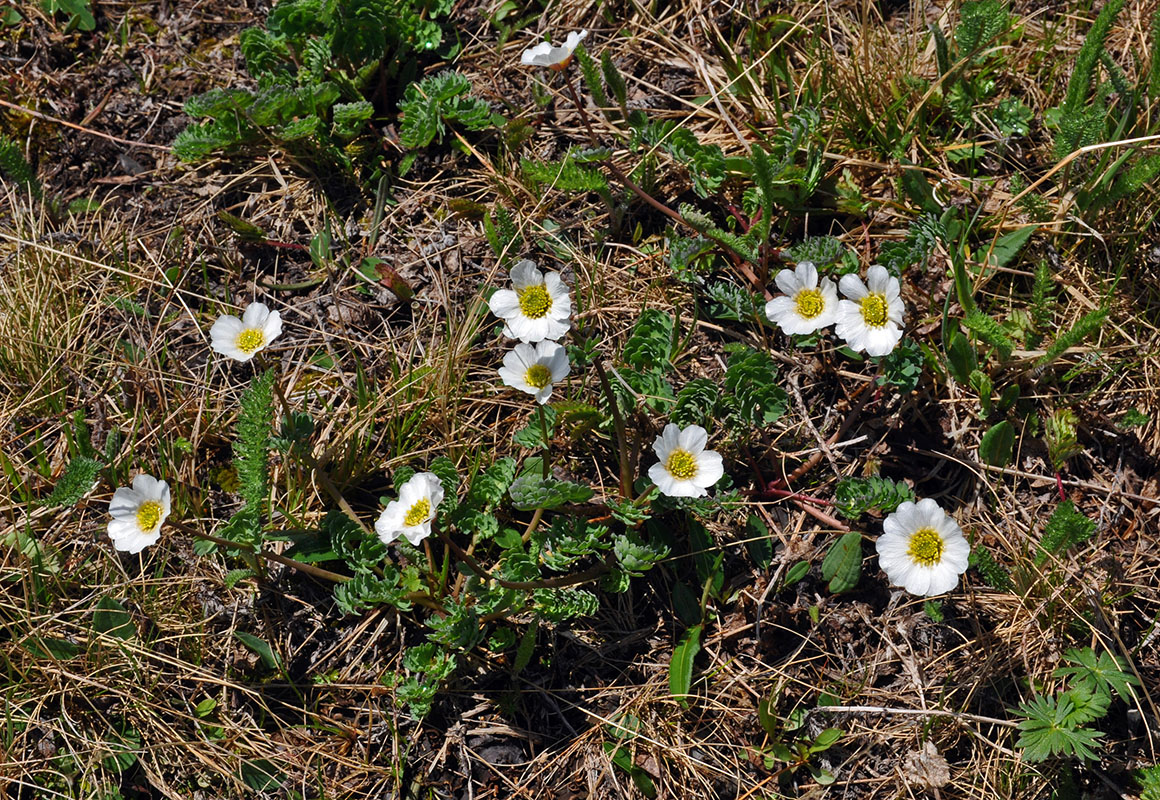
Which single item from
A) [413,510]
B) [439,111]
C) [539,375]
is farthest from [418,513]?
[439,111]

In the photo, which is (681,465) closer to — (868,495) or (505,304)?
(868,495)

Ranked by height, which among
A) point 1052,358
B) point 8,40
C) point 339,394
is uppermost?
point 8,40

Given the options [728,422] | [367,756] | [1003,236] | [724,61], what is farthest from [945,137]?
[367,756]

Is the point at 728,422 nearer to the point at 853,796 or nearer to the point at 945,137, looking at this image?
the point at 853,796

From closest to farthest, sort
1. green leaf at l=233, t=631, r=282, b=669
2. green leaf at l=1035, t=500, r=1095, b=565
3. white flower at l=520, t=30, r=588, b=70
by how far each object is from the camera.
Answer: green leaf at l=1035, t=500, r=1095, b=565, green leaf at l=233, t=631, r=282, b=669, white flower at l=520, t=30, r=588, b=70

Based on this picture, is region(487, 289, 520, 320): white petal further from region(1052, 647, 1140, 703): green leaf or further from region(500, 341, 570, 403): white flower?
region(1052, 647, 1140, 703): green leaf

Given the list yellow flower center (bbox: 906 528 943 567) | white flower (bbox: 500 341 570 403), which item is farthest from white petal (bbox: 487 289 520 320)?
yellow flower center (bbox: 906 528 943 567)

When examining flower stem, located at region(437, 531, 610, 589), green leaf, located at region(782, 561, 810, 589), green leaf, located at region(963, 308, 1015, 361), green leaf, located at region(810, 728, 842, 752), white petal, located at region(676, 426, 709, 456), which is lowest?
green leaf, located at region(810, 728, 842, 752)

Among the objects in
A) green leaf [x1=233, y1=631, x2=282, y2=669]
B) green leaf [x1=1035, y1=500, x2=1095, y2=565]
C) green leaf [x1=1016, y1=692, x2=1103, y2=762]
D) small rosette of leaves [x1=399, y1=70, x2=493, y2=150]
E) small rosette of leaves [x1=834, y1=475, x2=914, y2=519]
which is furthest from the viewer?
small rosette of leaves [x1=399, y1=70, x2=493, y2=150]
